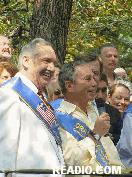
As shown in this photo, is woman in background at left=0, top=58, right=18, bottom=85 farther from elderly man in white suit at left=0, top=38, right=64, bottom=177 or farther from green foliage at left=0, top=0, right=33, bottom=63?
green foliage at left=0, top=0, right=33, bottom=63

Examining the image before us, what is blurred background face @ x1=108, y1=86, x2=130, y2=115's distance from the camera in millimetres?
5613

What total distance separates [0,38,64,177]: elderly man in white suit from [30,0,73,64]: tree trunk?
433 centimetres

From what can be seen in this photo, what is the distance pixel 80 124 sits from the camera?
4184 mm

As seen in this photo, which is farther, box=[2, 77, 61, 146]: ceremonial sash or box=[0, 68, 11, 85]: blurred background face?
box=[0, 68, 11, 85]: blurred background face

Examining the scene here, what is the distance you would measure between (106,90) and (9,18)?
739 cm

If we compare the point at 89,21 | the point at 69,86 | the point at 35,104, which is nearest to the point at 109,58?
the point at 69,86

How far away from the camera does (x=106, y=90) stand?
5.70 metres

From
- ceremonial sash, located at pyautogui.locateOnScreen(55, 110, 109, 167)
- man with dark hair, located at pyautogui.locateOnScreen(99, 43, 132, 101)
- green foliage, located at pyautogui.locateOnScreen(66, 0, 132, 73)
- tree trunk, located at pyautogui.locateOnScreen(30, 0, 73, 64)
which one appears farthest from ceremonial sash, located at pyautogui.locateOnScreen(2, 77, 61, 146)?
green foliage, located at pyautogui.locateOnScreen(66, 0, 132, 73)

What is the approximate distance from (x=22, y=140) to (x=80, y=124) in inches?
39.4

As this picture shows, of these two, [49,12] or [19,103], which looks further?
[49,12]

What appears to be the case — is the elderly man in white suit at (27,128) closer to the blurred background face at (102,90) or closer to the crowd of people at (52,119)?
the crowd of people at (52,119)

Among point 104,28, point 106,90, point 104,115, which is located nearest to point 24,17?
point 104,28

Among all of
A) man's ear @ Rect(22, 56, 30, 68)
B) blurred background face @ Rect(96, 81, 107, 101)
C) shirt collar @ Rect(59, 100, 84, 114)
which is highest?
man's ear @ Rect(22, 56, 30, 68)

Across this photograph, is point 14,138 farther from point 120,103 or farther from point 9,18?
point 9,18
